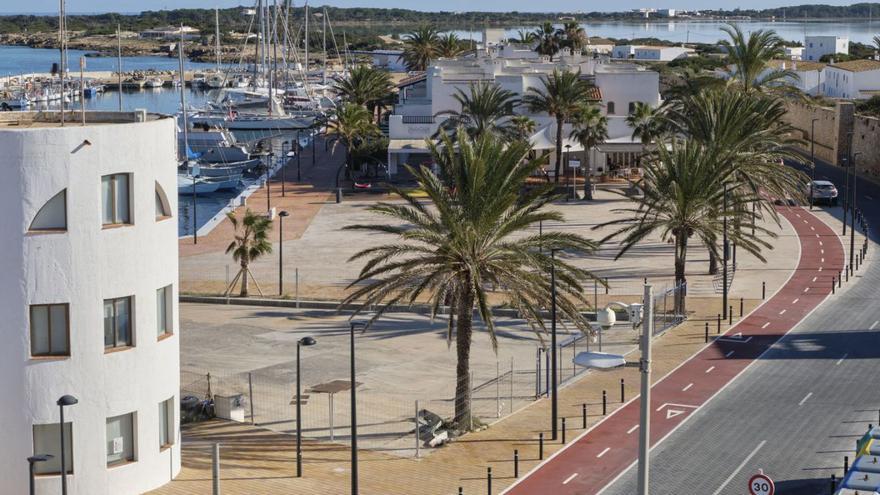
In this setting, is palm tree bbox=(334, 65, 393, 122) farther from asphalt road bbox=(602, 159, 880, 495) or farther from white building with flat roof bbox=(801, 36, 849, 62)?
white building with flat roof bbox=(801, 36, 849, 62)

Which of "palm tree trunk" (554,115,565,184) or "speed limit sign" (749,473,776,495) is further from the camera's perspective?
"palm tree trunk" (554,115,565,184)

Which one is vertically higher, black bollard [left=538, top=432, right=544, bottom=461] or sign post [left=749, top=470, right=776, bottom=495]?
sign post [left=749, top=470, right=776, bottom=495]

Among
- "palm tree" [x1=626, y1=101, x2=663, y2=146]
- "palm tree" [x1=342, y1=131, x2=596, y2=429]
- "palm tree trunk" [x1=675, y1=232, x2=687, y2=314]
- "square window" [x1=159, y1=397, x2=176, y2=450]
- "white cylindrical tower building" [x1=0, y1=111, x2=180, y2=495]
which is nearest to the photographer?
"white cylindrical tower building" [x1=0, y1=111, x2=180, y2=495]

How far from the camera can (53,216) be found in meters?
31.8

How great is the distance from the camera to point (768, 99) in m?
75.6

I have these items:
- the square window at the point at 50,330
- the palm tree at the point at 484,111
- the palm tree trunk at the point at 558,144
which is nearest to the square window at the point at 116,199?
the square window at the point at 50,330

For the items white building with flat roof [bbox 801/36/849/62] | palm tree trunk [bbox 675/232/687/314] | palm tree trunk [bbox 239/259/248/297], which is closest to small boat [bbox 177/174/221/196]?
palm tree trunk [bbox 239/259/248/297]

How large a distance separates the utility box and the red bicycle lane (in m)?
10.1

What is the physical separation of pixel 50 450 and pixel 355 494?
7.14 m

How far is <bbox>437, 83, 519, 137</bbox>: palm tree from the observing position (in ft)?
292

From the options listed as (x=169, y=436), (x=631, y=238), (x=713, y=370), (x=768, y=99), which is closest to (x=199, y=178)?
(x=768, y=99)

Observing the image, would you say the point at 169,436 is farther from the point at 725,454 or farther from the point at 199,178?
the point at 199,178

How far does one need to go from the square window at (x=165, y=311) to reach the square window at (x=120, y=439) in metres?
2.43

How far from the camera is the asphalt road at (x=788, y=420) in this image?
35.8 m
